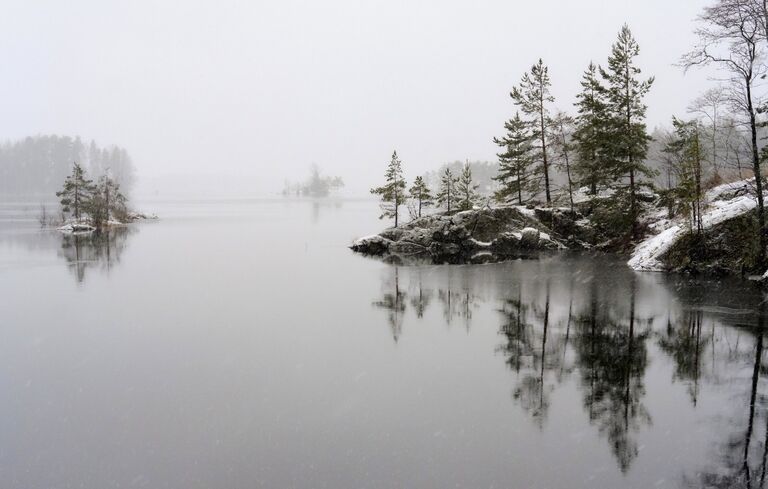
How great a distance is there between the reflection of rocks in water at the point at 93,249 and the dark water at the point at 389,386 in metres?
8.68

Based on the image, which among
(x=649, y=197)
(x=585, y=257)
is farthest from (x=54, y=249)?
(x=649, y=197)

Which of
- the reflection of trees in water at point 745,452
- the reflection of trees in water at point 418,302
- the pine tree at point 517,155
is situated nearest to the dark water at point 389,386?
the reflection of trees in water at point 745,452

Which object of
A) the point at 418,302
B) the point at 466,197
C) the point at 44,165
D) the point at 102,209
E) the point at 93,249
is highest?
the point at 44,165

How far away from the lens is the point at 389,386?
13.1m

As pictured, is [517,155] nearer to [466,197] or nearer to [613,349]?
[466,197]

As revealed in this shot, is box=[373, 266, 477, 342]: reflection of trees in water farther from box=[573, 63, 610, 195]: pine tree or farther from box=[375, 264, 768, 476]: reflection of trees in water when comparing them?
box=[573, 63, 610, 195]: pine tree

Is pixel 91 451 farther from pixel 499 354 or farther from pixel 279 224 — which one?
pixel 279 224

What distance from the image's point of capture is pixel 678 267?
90.4 feet

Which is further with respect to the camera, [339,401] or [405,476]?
[339,401]

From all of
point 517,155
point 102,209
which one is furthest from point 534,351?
point 102,209

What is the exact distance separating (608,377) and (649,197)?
3191 cm

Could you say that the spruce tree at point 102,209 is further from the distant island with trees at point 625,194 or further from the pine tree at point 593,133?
the pine tree at point 593,133

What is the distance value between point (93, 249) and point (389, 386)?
4016 cm

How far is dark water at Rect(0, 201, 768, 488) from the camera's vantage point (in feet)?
30.4
